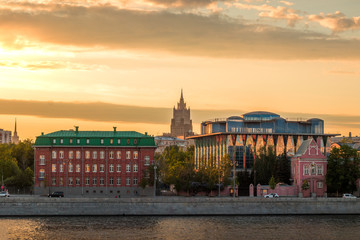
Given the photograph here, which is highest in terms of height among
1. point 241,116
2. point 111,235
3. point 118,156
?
point 241,116

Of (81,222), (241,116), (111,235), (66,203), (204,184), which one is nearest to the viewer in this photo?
(111,235)

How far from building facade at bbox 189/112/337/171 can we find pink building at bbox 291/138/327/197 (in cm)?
1746

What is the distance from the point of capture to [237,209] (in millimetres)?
129625

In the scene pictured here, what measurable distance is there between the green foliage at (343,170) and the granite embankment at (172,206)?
1602 centimetres

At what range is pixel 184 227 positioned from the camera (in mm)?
111500

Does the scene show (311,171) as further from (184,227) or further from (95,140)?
(184,227)

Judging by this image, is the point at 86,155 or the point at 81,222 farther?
A: the point at 86,155

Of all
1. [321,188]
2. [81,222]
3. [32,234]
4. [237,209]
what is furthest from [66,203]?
[321,188]

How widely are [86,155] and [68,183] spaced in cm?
764

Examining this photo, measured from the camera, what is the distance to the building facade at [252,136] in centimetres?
17375

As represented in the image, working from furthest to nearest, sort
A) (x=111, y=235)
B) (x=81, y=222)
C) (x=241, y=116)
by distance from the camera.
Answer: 1. (x=241, y=116)
2. (x=81, y=222)
3. (x=111, y=235)

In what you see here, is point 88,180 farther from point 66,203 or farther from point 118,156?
point 66,203

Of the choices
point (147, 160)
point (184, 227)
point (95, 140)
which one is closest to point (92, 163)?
point (95, 140)

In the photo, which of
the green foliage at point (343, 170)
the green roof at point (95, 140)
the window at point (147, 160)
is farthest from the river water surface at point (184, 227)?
the green roof at point (95, 140)
